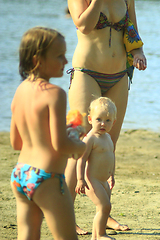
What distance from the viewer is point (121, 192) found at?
4.17m

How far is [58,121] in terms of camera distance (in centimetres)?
195

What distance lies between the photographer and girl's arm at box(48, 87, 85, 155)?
1.95m

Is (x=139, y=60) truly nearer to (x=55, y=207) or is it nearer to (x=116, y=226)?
(x=116, y=226)

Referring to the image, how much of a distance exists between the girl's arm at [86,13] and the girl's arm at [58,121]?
1.10 m

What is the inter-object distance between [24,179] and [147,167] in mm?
3287

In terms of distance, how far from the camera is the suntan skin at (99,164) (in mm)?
2729

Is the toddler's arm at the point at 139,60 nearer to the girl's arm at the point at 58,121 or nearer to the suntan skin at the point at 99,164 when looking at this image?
the suntan skin at the point at 99,164

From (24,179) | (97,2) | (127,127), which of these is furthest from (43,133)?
(127,127)

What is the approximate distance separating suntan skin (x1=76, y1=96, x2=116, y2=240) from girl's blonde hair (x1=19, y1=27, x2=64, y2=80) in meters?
0.78

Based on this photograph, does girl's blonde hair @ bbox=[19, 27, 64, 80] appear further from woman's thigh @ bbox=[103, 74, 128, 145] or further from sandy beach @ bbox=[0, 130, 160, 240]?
sandy beach @ bbox=[0, 130, 160, 240]

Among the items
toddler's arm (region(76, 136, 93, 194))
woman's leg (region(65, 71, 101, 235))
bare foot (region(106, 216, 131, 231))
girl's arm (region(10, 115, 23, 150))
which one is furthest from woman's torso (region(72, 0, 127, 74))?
bare foot (region(106, 216, 131, 231))

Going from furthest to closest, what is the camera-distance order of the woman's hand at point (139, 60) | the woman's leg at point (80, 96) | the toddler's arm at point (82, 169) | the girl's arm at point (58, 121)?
the woman's hand at point (139, 60) < the woman's leg at point (80, 96) < the toddler's arm at point (82, 169) < the girl's arm at point (58, 121)

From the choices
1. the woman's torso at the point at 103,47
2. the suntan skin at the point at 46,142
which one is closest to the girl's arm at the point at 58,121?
the suntan skin at the point at 46,142

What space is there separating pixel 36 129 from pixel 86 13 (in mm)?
1247
